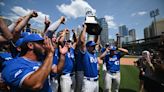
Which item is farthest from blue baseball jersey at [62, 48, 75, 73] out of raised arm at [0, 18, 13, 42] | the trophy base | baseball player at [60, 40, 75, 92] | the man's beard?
the man's beard

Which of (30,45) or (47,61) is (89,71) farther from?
(47,61)

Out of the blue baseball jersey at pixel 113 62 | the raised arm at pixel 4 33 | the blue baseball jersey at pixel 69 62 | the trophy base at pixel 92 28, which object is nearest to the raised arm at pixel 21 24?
the raised arm at pixel 4 33

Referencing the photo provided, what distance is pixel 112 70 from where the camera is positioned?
5.55 metres

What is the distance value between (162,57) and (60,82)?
1882 millimetres

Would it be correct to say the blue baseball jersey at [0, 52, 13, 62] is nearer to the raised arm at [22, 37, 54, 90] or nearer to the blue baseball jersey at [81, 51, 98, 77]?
the raised arm at [22, 37, 54, 90]

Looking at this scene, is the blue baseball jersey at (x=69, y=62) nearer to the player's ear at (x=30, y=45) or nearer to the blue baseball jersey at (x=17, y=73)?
the player's ear at (x=30, y=45)

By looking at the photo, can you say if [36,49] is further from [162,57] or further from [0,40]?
[162,57]

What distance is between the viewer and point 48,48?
1788 millimetres

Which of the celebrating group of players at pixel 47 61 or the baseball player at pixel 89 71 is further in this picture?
the baseball player at pixel 89 71

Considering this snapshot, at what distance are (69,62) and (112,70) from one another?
5.54 feet

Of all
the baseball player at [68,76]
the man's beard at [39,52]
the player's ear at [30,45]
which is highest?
the player's ear at [30,45]

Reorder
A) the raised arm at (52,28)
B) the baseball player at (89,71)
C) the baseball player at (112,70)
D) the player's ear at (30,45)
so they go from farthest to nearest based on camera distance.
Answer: the baseball player at (112,70) < the baseball player at (89,71) < the raised arm at (52,28) < the player's ear at (30,45)

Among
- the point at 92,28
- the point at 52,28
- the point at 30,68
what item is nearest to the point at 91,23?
the point at 92,28

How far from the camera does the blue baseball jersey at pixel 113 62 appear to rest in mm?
5571
